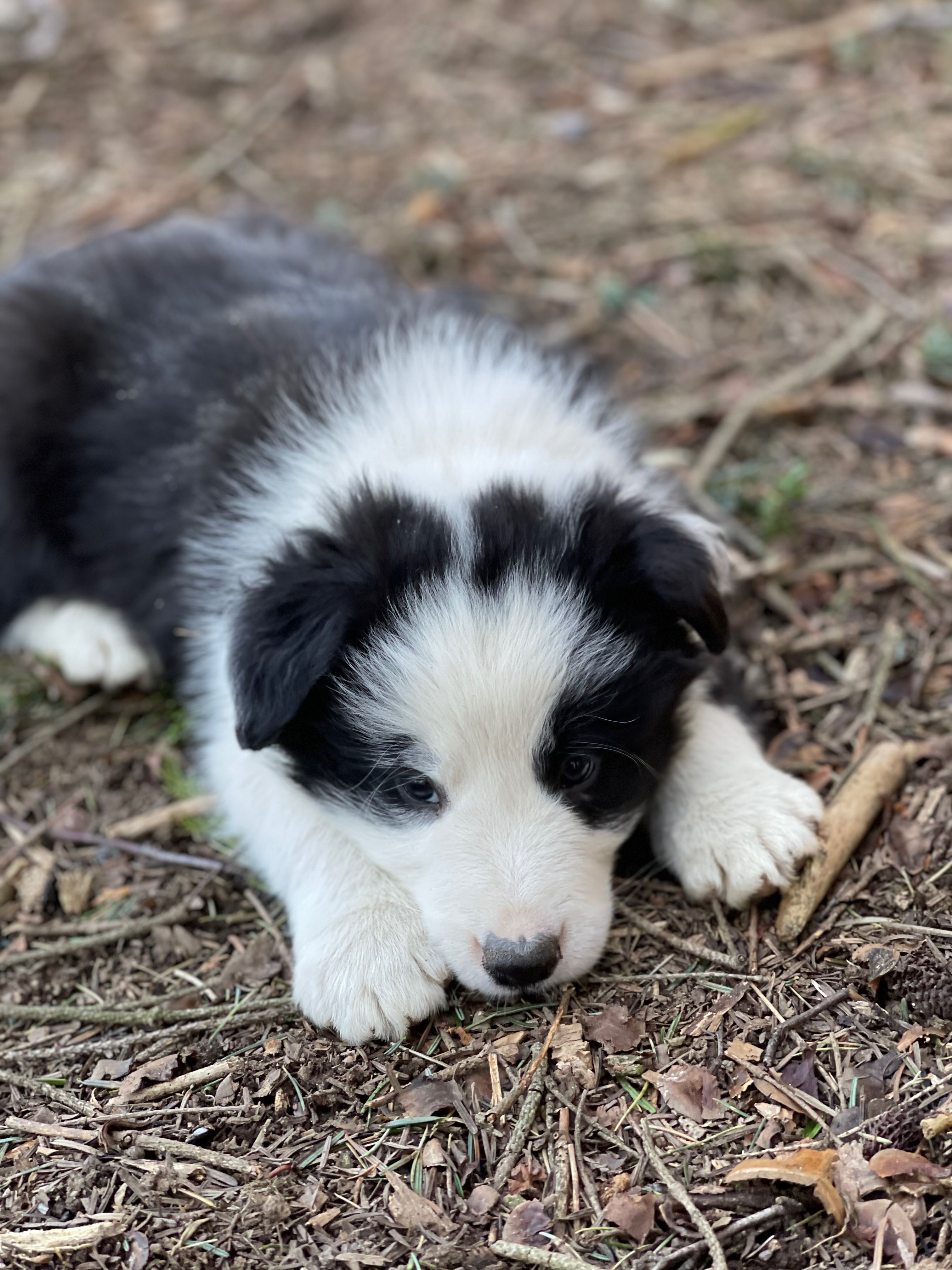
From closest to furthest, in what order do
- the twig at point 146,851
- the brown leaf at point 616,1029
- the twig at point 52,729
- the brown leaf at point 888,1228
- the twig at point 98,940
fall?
the brown leaf at point 888,1228, the brown leaf at point 616,1029, the twig at point 98,940, the twig at point 146,851, the twig at point 52,729

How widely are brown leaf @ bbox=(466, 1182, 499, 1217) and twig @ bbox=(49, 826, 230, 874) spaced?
1.26 metres

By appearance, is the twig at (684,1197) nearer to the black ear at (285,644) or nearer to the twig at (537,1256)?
the twig at (537,1256)

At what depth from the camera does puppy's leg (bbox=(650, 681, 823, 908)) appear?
311cm

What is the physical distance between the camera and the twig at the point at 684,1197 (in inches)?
93.5

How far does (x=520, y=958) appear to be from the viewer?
9.02 feet

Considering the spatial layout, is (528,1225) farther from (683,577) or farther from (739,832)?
(683,577)

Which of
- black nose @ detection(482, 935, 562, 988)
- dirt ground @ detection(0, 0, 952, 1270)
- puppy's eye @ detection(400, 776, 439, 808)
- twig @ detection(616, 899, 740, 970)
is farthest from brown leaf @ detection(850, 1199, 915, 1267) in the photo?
puppy's eye @ detection(400, 776, 439, 808)

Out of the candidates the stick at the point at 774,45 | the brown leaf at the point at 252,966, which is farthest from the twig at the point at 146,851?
the stick at the point at 774,45

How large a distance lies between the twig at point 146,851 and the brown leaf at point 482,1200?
49.5 inches

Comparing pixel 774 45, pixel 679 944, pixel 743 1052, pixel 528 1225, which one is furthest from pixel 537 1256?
pixel 774 45

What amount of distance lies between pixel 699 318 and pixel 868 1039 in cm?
362

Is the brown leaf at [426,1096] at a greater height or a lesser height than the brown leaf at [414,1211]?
lesser

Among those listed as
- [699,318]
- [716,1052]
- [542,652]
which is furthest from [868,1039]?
[699,318]

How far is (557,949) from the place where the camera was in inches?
110
